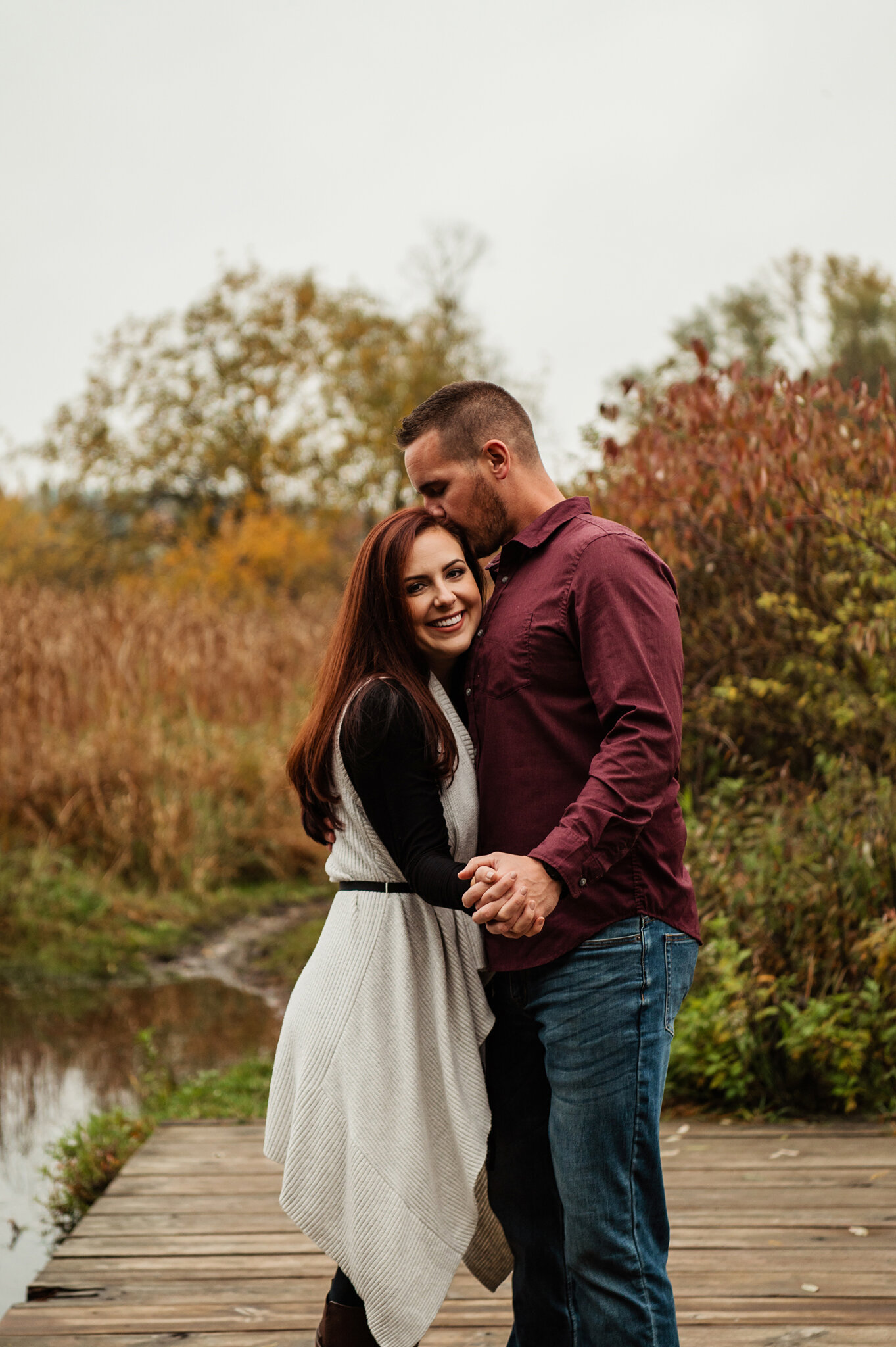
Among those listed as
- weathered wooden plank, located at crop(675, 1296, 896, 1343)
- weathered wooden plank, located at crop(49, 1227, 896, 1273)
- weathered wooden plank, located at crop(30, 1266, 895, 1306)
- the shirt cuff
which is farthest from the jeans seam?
weathered wooden plank, located at crop(49, 1227, 896, 1273)

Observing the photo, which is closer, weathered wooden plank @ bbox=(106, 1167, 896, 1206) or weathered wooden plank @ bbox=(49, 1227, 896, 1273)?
weathered wooden plank @ bbox=(49, 1227, 896, 1273)

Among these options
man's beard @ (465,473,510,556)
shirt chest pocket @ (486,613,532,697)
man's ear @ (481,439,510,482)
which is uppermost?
man's ear @ (481,439,510,482)

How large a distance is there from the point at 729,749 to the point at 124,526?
23774 mm

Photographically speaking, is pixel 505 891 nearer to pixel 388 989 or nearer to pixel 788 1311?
pixel 388 989

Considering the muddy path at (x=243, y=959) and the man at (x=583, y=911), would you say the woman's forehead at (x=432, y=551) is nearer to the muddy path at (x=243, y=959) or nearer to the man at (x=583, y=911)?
the man at (x=583, y=911)

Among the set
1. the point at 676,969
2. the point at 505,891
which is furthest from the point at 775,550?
the point at 505,891

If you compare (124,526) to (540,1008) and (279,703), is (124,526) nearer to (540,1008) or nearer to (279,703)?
(279,703)

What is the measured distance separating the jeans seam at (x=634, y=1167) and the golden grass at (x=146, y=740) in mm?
5920

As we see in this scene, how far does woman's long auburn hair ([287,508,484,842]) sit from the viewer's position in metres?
2.19

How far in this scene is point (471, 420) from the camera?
2322 millimetres

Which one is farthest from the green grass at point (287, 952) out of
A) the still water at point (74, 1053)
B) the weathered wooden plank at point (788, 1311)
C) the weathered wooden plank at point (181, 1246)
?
the weathered wooden plank at point (788, 1311)

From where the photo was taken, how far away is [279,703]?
9898 millimetres

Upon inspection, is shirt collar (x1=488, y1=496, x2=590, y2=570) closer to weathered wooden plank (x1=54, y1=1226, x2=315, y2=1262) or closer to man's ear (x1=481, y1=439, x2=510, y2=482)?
man's ear (x1=481, y1=439, x2=510, y2=482)

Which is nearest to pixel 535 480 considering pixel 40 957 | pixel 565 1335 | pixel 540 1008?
pixel 540 1008
